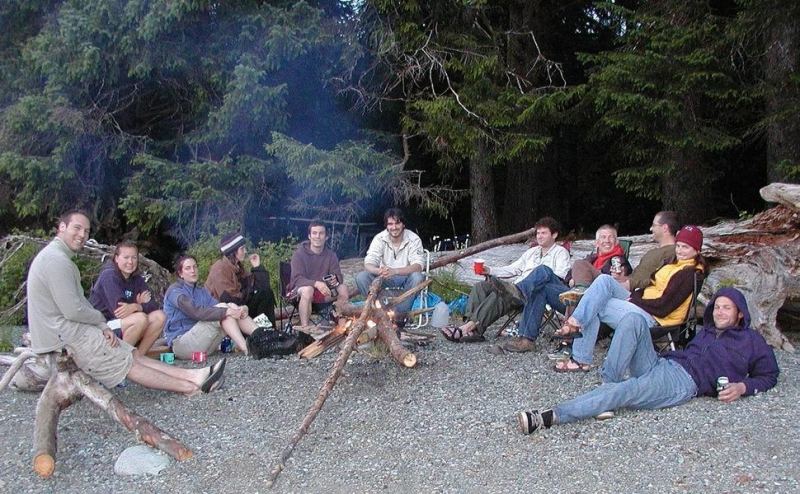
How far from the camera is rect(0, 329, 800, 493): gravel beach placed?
3701mm

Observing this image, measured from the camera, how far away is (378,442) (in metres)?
4.20

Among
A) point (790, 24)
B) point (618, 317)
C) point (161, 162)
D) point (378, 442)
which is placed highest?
point (790, 24)

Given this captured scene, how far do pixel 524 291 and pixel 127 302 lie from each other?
323cm

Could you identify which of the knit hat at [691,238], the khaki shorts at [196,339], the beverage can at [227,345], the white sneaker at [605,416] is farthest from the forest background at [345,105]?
the white sneaker at [605,416]

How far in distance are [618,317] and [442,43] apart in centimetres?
612

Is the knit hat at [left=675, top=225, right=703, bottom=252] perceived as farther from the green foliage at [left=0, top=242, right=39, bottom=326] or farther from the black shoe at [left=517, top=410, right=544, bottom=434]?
the green foliage at [left=0, top=242, right=39, bottom=326]

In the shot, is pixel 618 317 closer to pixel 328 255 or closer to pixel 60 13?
pixel 328 255

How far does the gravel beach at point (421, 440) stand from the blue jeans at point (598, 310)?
0.23m

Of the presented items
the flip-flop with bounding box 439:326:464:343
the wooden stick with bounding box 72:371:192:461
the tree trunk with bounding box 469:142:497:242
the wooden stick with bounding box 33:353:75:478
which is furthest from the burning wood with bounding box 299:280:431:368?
the tree trunk with bounding box 469:142:497:242

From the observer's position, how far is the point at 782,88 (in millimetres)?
8352

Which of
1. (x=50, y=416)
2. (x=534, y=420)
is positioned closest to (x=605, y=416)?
(x=534, y=420)

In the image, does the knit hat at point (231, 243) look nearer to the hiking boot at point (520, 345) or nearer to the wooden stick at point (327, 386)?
the wooden stick at point (327, 386)

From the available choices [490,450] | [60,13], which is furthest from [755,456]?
[60,13]

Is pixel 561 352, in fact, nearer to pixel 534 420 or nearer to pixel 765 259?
pixel 534 420
